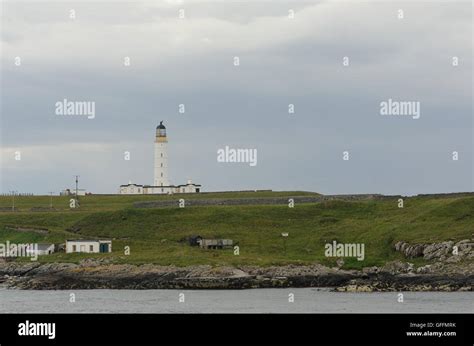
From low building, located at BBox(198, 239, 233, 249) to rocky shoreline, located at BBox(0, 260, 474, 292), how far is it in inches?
505

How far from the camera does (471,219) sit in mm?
102562

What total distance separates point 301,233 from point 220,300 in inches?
1466

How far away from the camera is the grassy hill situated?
321 feet

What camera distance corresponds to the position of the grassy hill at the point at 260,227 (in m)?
97.8

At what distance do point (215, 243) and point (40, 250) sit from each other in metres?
18.0

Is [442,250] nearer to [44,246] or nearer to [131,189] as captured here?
[44,246]

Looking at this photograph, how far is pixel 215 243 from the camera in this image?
105 metres

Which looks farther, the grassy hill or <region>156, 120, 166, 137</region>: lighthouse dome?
<region>156, 120, 166, 137</region>: lighthouse dome

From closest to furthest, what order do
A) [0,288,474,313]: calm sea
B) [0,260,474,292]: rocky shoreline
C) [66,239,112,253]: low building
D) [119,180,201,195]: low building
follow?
[0,288,474,313]: calm sea < [0,260,474,292]: rocky shoreline < [66,239,112,253]: low building < [119,180,201,195]: low building
